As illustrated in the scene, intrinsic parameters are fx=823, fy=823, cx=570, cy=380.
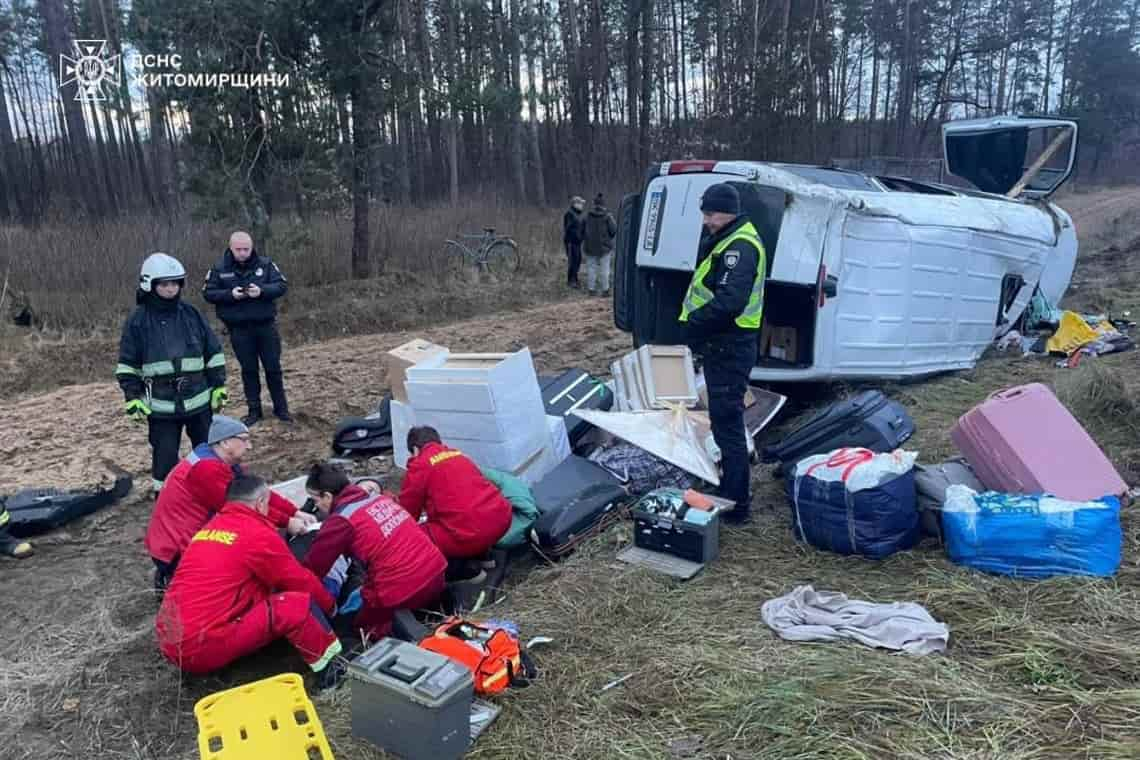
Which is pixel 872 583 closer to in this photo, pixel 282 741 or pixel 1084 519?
pixel 1084 519

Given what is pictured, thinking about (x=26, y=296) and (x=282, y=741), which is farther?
(x=26, y=296)

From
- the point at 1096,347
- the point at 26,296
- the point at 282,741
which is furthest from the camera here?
the point at 26,296

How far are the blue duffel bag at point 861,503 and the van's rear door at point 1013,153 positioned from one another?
561 centimetres

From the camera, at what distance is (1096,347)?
7.15m

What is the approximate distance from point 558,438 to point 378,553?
1.91 metres

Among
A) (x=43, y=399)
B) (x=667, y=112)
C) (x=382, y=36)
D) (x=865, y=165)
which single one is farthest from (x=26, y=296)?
(x=667, y=112)

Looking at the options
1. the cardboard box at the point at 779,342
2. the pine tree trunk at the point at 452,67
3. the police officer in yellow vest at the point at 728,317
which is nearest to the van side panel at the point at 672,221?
the cardboard box at the point at 779,342

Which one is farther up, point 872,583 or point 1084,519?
point 1084,519

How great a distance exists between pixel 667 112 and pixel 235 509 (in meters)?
26.5

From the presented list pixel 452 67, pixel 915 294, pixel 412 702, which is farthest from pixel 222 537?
pixel 452 67

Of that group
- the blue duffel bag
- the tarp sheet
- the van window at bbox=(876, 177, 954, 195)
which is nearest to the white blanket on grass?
the blue duffel bag

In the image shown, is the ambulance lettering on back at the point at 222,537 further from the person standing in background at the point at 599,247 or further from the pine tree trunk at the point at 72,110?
the pine tree trunk at the point at 72,110

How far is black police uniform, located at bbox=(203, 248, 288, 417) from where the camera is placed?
265 inches

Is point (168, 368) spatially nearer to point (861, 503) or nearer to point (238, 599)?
point (238, 599)
